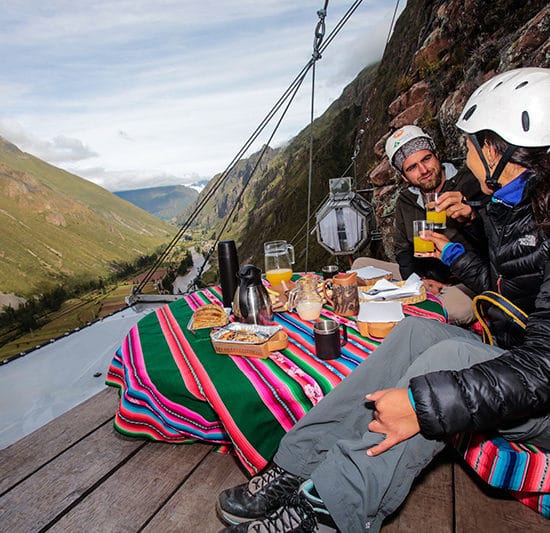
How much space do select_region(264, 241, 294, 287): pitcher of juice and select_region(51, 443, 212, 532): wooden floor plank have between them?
1.21m

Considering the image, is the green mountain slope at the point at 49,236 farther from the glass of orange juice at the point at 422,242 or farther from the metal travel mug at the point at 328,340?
Answer: the metal travel mug at the point at 328,340

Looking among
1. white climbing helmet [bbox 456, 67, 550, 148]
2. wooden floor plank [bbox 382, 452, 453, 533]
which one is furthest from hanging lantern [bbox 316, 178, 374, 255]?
wooden floor plank [bbox 382, 452, 453, 533]

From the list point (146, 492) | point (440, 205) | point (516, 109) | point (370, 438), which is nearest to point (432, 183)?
point (440, 205)

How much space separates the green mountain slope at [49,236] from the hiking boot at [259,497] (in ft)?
266

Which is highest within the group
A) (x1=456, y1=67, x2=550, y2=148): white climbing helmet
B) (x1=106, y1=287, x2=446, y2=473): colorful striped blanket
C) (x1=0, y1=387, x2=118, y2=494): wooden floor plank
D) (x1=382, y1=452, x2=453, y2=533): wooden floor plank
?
(x1=456, y1=67, x2=550, y2=148): white climbing helmet

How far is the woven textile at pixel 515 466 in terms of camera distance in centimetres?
119

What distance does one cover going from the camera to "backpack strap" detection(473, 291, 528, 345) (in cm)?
132

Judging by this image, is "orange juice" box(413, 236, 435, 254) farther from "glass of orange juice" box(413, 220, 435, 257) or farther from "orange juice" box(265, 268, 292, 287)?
"orange juice" box(265, 268, 292, 287)

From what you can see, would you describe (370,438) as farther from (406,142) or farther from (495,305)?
(406,142)

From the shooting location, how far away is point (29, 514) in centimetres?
175

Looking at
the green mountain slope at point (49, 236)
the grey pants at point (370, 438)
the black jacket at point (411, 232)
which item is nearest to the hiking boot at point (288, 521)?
the grey pants at point (370, 438)

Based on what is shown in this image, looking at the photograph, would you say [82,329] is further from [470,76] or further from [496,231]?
[470,76]

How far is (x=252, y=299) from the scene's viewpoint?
1952 millimetres

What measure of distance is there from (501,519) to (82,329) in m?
4.96
